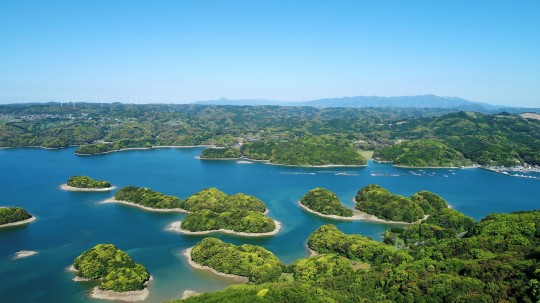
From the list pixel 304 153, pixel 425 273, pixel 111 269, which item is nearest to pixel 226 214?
pixel 111 269

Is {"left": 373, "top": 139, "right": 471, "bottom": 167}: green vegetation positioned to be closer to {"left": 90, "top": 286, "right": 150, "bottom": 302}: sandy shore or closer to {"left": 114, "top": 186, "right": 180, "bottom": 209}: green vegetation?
{"left": 114, "top": 186, "right": 180, "bottom": 209}: green vegetation

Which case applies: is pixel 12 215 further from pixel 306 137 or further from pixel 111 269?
pixel 306 137

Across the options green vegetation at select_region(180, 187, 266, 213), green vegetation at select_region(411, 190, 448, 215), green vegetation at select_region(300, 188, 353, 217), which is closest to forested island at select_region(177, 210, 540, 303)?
green vegetation at select_region(300, 188, 353, 217)

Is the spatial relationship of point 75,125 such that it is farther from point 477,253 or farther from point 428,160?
point 477,253

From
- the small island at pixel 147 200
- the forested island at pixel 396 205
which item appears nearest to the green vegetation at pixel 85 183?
the small island at pixel 147 200

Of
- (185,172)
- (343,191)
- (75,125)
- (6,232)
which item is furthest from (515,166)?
(75,125)
